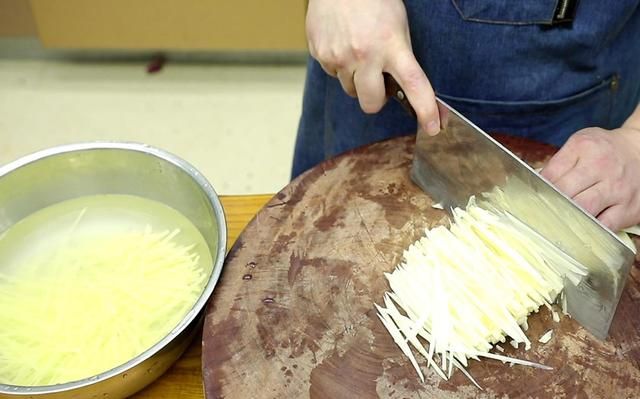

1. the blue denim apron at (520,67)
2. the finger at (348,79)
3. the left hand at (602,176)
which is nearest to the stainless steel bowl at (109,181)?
the finger at (348,79)

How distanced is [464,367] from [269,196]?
45 cm

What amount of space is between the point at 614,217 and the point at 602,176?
59 millimetres

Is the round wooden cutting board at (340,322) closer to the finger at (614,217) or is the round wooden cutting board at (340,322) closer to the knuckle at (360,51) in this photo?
the finger at (614,217)

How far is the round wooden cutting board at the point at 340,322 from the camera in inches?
33.5

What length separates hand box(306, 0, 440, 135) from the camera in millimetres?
972

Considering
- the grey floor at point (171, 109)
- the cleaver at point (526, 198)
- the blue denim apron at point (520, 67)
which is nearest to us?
the cleaver at point (526, 198)

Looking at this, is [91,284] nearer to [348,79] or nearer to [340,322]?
[340,322]

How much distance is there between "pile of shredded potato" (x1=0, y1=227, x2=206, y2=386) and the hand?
354mm

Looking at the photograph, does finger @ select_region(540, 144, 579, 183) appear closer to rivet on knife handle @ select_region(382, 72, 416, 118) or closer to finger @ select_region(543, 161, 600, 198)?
finger @ select_region(543, 161, 600, 198)

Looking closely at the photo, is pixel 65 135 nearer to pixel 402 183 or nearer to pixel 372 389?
pixel 402 183

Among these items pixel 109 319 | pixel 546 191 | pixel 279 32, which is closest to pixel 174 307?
pixel 109 319

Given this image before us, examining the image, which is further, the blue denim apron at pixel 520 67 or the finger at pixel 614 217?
the blue denim apron at pixel 520 67

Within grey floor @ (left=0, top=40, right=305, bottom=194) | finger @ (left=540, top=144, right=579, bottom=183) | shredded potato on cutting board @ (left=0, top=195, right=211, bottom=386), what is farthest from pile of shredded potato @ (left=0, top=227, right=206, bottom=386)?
grey floor @ (left=0, top=40, right=305, bottom=194)

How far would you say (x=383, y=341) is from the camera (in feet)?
2.95
